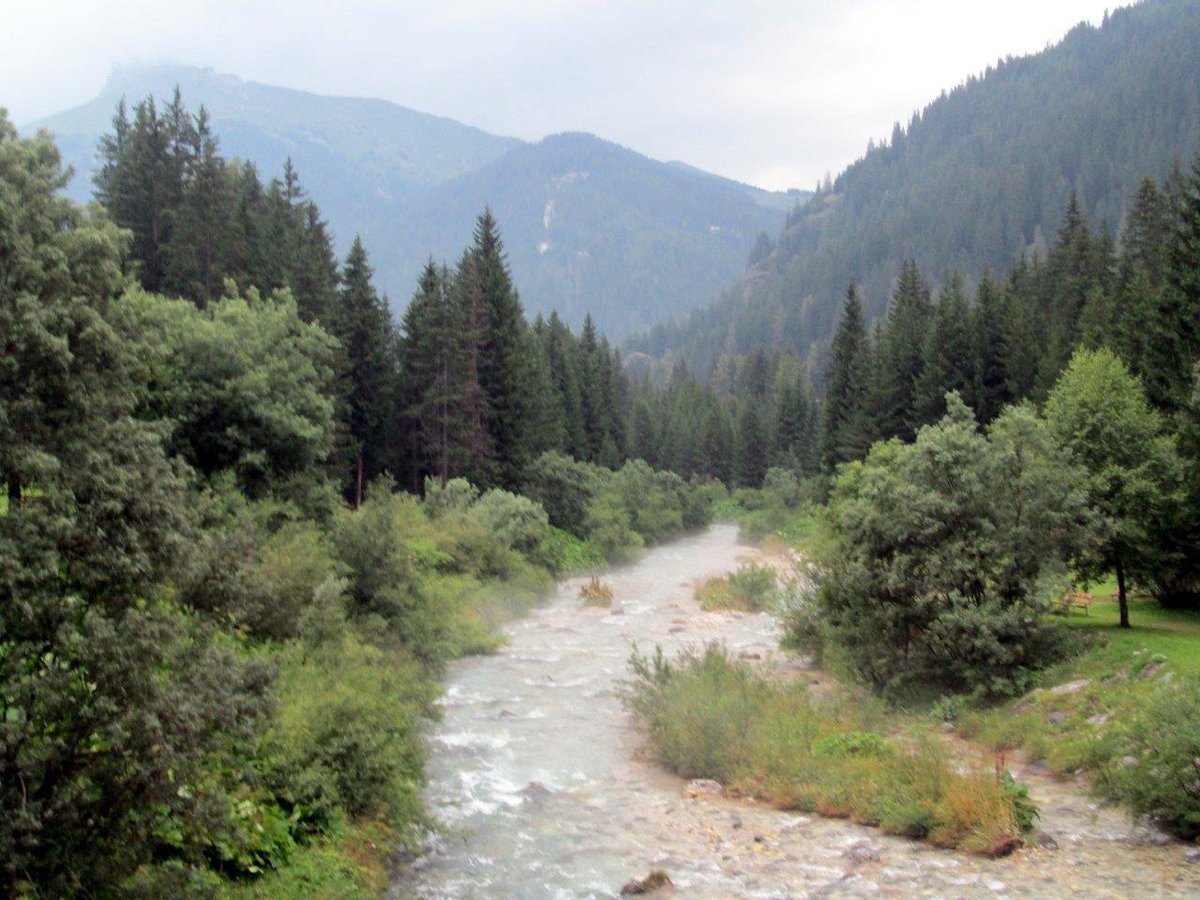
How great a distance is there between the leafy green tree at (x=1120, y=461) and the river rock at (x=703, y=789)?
9992mm

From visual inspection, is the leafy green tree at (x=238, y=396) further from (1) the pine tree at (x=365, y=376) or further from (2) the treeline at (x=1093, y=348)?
(1) the pine tree at (x=365, y=376)

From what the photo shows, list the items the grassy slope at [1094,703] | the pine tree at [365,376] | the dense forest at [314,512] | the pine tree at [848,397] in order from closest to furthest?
the dense forest at [314,512] → the grassy slope at [1094,703] → the pine tree at [365,376] → the pine tree at [848,397]

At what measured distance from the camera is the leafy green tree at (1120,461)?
21250mm

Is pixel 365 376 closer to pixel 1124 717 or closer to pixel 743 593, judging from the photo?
pixel 743 593

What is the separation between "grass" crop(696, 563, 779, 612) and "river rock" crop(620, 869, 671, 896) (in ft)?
79.9

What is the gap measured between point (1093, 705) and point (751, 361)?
153m

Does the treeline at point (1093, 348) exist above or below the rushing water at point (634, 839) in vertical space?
above

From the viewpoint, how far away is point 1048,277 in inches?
3243

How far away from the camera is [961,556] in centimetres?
2038

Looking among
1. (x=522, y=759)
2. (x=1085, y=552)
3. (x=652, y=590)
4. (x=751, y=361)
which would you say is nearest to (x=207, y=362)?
(x=522, y=759)

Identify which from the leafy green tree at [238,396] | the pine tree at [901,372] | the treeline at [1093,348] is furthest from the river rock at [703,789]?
the pine tree at [901,372]

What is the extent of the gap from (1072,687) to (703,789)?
7382 millimetres

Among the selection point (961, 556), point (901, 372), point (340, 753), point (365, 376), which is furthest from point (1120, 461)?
point (901, 372)

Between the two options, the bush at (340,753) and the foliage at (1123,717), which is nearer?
the bush at (340,753)
